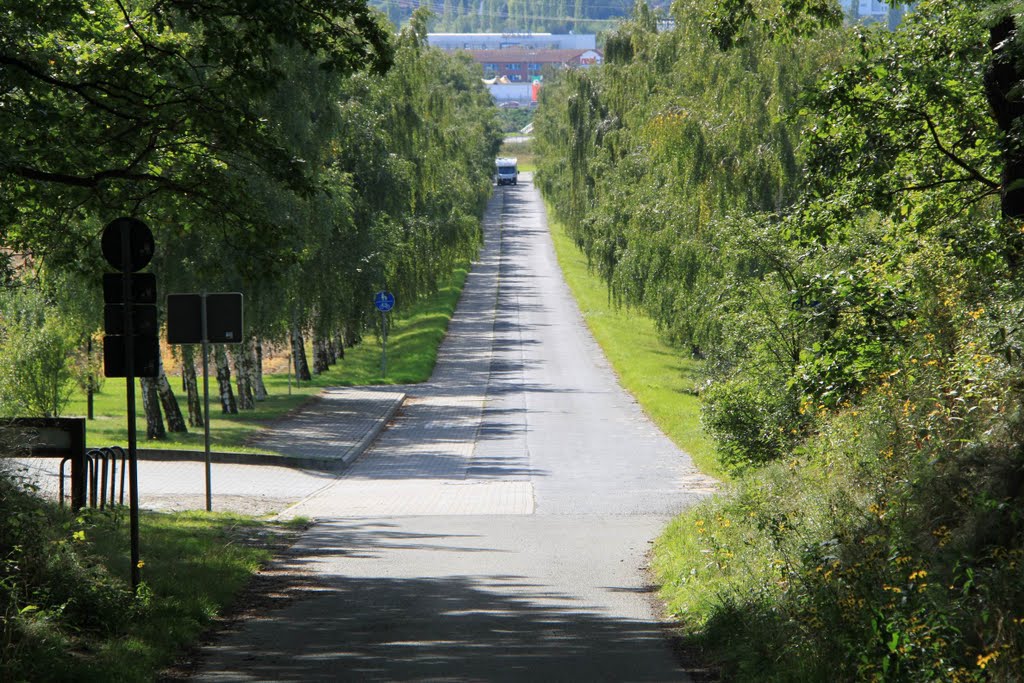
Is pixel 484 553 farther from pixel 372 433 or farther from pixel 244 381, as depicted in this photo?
pixel 244 381

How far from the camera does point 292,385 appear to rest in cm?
4141

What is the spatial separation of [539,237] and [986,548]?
92057 millimetres

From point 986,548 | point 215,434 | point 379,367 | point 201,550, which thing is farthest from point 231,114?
point 379,367

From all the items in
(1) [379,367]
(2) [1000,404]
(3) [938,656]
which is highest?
(2) [1000,404]

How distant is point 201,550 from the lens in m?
12.9

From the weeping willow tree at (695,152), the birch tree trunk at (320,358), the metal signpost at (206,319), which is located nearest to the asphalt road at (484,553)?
the metal signpost at (206,319)

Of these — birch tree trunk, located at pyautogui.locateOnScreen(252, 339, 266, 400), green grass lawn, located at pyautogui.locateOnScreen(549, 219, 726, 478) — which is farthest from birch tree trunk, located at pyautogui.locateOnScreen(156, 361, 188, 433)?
green grass lawn, located at pyautogui.locateOnScreen(549, 219, 726, 478)

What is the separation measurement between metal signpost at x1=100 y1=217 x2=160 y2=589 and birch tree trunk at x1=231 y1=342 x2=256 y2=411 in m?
22.6

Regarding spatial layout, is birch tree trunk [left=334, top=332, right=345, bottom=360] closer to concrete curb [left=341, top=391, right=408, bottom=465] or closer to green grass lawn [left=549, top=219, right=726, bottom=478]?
green grass lawn [left=549, top=219, right=726, bottom=478]

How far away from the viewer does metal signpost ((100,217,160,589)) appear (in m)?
9.84

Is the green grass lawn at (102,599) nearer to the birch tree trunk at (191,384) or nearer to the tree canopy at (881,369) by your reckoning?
the tree canopy at (881,369)

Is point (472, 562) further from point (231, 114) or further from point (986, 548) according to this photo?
point (986, 548)

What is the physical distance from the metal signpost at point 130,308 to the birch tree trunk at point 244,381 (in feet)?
74.2

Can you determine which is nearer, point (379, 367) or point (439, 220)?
point (379, 367)
